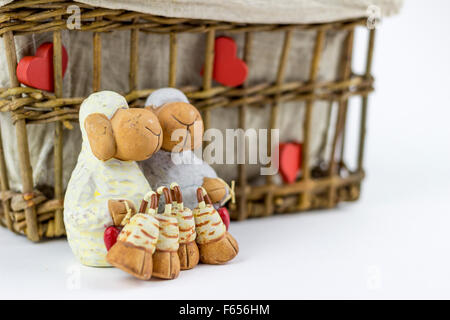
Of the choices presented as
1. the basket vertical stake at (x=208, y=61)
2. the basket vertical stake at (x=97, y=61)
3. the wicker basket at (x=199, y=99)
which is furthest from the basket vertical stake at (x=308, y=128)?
the basket vertical stake at (x=97, y=61)

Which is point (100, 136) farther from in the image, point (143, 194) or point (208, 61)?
point (208, 61)

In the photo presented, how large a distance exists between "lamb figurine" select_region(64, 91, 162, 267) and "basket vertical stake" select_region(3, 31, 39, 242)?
153mm

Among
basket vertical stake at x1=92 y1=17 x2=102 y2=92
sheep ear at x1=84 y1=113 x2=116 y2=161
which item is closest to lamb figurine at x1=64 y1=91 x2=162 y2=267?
sheep ear at x1=84 y1=113 x2=116 y2=161

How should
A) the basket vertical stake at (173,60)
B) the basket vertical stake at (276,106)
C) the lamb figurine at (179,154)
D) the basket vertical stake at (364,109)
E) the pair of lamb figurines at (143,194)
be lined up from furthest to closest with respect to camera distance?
the basket vertical stake at (364,109) → the basket vertical stake at (276,106) → the basket vertical stake at (173,60) → the lamb figurine at (179,154) → the pair of lamb figurines at (143,194)

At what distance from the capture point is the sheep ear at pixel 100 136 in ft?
3.39

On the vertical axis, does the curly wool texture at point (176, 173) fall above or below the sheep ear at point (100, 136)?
below

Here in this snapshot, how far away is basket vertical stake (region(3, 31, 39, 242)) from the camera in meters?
1.14

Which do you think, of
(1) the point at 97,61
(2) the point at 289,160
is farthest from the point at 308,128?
(1) the point at 97,61

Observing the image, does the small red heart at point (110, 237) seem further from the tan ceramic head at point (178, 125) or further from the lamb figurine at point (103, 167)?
the tan ceramic head at point (178, 125)

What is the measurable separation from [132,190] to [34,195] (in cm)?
26

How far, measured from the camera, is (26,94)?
1.18 meters

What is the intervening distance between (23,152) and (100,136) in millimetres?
240

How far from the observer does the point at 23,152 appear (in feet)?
3.92

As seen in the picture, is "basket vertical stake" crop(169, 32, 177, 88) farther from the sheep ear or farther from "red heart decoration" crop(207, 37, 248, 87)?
the sheep ear
